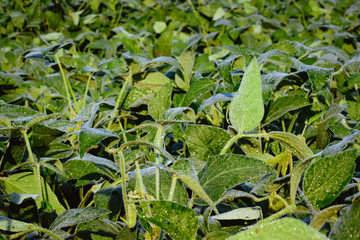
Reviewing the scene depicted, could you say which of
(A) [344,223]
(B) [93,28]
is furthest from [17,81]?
(A) [344,223]

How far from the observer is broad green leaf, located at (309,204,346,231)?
1.50 ft

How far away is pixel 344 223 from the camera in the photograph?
1.38 feet

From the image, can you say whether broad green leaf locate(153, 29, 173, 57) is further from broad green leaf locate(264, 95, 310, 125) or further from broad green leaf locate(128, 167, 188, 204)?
broad green leaf locate(128, 167, 188, 204)

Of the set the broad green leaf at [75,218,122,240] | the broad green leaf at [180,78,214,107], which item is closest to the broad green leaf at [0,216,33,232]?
the broad green leaf at [75,218,122,240]

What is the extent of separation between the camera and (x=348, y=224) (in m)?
0.42

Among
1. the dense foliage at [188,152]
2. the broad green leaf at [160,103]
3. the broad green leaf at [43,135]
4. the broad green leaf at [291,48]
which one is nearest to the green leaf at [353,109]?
the dense foliage at [188,152]

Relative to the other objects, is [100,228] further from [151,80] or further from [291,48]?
[291,48]

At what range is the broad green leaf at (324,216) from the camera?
0.46 meters

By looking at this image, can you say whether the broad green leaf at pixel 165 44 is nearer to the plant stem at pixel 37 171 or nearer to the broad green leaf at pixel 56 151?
the broad green leaf at pixel 56 151

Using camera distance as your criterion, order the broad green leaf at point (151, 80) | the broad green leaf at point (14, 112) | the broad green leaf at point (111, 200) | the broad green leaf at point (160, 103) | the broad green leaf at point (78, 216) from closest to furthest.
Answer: the broad green leaf at point (78, 216), the broad green leaf at point (111, 200), the broad green leaf at point (160, 103), the broad green leaf at point (14, 112), the broad green leaf at point (151, 80)

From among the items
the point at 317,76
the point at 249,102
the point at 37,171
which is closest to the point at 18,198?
the point at 37,171

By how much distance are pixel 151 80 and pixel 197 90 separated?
0.59 feet

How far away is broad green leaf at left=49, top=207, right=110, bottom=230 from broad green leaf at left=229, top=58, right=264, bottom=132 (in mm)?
244

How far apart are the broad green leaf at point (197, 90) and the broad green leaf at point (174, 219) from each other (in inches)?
16.3
